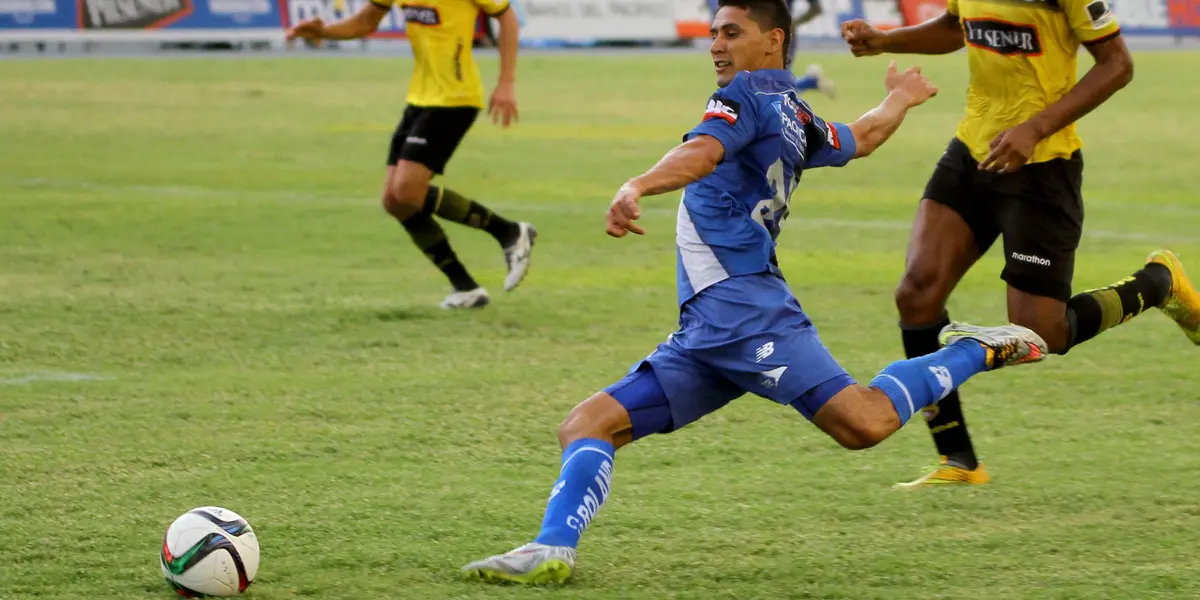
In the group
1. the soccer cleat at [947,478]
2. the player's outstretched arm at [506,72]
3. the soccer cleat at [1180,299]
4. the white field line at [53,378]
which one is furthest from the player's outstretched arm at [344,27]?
the soccer cleat at [947,478]

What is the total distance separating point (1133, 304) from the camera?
6.16 metres

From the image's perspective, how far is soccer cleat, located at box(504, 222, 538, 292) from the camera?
9797mm

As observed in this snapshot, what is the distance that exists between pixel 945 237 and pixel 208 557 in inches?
110

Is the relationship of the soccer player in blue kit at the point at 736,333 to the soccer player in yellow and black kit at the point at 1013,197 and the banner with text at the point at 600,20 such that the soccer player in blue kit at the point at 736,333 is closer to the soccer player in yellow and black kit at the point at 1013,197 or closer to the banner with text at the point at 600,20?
the soccer player in yellow and black kit at the point at 1013,197

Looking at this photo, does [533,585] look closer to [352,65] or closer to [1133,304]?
[1133,304]

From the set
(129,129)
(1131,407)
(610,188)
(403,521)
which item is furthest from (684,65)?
(403,521)

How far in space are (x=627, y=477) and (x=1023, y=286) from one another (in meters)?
1.53

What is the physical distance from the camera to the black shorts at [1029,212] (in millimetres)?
Result: 5754

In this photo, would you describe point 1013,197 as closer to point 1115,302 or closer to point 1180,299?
point 1115,302

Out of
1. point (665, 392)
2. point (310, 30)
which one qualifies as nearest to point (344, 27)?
point (310, 30)

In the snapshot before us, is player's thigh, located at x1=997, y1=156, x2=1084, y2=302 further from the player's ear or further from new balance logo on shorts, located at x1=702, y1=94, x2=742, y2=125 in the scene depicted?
new balance logo on shorts, located at x1=702, y1=94, x2=742, y2=125

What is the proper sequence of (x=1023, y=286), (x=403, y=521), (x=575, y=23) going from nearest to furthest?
(x=403, y=521) < (x=1023, y=286) < (x=575, y=23)

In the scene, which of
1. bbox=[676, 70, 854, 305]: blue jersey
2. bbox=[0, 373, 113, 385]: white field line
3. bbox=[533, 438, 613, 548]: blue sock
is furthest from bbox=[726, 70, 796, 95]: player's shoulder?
bbox=[0, 373, 113, 385]: white field line

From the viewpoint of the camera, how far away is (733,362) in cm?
473
